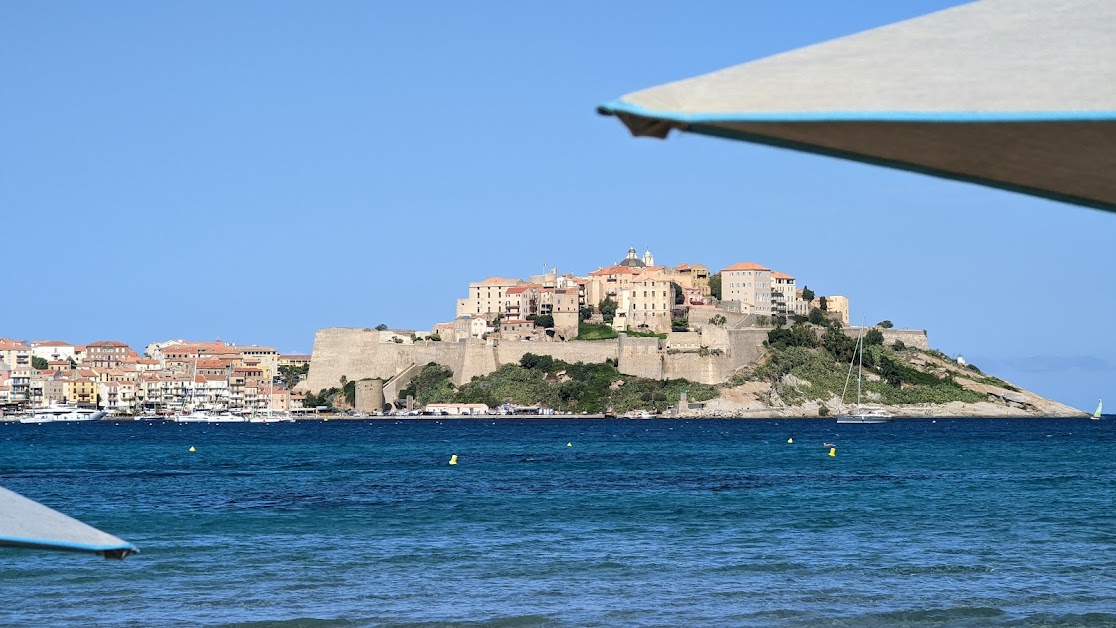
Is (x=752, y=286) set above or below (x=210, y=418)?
above

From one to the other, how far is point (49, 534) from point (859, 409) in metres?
82.4

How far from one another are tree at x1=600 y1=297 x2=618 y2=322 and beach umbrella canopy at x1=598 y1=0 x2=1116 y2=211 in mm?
98926

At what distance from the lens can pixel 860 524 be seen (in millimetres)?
19703

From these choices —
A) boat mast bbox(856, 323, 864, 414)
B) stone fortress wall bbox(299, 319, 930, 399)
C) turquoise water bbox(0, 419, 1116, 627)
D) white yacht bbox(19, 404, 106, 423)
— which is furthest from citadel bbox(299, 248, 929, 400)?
turquoise water bbox(0, 419, 1116, 627)

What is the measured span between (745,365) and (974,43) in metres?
86.7

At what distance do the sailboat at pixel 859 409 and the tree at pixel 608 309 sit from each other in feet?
62.6

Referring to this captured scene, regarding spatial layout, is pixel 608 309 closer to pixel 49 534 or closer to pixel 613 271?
pixel 613 271

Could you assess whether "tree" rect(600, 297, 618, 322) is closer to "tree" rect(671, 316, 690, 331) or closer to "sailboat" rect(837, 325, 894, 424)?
"tree" rect(671, 316, 690, 331)

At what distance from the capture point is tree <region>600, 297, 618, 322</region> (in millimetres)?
102312

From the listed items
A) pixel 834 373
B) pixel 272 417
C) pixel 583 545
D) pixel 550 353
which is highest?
pixel 550 353

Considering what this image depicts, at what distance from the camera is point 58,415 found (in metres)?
104

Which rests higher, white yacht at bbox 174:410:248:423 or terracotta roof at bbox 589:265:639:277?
terracotta roof at bbox 589:265:639:277

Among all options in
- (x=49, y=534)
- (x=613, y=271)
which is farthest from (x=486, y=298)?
(x=49, y=534)

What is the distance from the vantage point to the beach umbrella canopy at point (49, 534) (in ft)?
11.2
